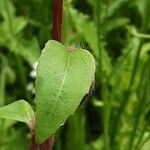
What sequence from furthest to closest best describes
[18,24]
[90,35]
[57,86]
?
[18,24] < [90,35] < [57,86]

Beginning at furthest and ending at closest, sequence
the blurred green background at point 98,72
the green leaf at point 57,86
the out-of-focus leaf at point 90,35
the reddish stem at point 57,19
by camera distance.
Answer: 1. the out-of-focus leaf at point 90,35
2. the blurred green background at point 98,72
3. the reddish stem at point 57,19
4. the green leaf at point 57,86

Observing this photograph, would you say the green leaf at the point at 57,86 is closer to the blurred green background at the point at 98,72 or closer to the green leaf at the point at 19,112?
the green leaf at the point at 19,112

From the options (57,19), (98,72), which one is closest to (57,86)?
(57,19)

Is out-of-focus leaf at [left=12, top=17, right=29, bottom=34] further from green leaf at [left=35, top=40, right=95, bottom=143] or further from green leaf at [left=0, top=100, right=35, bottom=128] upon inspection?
green leaf at [left=35, top=40, right=95, bottom=143]

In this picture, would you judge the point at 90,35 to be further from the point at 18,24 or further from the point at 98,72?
the point at 18,24

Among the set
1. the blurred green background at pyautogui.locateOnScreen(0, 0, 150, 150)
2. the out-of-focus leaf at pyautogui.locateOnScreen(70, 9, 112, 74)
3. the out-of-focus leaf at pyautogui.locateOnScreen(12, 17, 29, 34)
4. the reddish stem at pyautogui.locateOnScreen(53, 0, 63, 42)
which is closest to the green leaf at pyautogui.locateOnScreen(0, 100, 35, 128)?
the reddish stem at pyautogui.locateOnScreen(53, 0, 63, 42)

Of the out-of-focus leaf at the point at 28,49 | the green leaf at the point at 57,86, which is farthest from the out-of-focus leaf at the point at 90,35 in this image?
the green leaf at the point at 57,86

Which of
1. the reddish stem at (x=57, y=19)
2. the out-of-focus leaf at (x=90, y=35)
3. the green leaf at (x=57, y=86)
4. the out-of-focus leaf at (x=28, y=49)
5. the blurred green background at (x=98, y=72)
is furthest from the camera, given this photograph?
the out-of-focus leaf at (x=28, y=49)

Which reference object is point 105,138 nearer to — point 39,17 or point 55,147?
point 55,147
